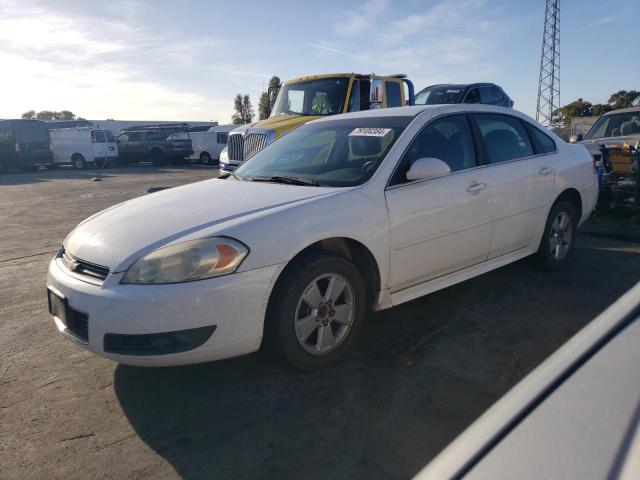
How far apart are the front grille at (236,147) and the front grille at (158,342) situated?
7374mm

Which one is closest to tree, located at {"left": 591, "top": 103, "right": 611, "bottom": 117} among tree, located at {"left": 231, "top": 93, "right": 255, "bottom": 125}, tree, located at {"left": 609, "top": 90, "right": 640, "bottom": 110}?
tree, located at {"left": 609, "top": 90, "right": 640, "bottom": 110}

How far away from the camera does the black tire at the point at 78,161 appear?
75.0ft

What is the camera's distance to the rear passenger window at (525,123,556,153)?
442 cm

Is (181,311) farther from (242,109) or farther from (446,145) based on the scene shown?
(242,109)

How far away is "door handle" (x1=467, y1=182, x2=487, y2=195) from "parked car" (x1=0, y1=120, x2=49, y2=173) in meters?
22.8

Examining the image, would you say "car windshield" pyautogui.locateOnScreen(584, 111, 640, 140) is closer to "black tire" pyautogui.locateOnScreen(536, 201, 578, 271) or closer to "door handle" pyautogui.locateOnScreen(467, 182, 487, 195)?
"black tire" pyautogui.locateOnScreen(536, 201, 578, 271)

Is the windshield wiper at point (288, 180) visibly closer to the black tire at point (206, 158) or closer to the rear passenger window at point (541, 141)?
the rear passenger window at point (541, 141)

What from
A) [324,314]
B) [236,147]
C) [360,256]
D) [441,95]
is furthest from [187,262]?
[441,95]

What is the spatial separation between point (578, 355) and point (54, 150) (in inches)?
1012

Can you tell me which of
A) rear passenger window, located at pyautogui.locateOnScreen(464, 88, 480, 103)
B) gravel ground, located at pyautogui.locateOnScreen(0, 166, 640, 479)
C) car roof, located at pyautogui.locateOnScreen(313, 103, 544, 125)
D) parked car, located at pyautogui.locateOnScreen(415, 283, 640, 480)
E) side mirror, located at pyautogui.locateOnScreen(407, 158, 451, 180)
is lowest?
gravel ground, located at pyautogui.locateOnScreen(0, 166, 640, 479)

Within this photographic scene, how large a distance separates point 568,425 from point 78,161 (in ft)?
83.5

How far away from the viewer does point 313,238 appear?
278 cm

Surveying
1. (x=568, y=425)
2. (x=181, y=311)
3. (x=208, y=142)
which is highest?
(x=208, y=142)

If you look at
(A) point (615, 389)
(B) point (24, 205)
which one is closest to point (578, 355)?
(A) point (615, 389)
